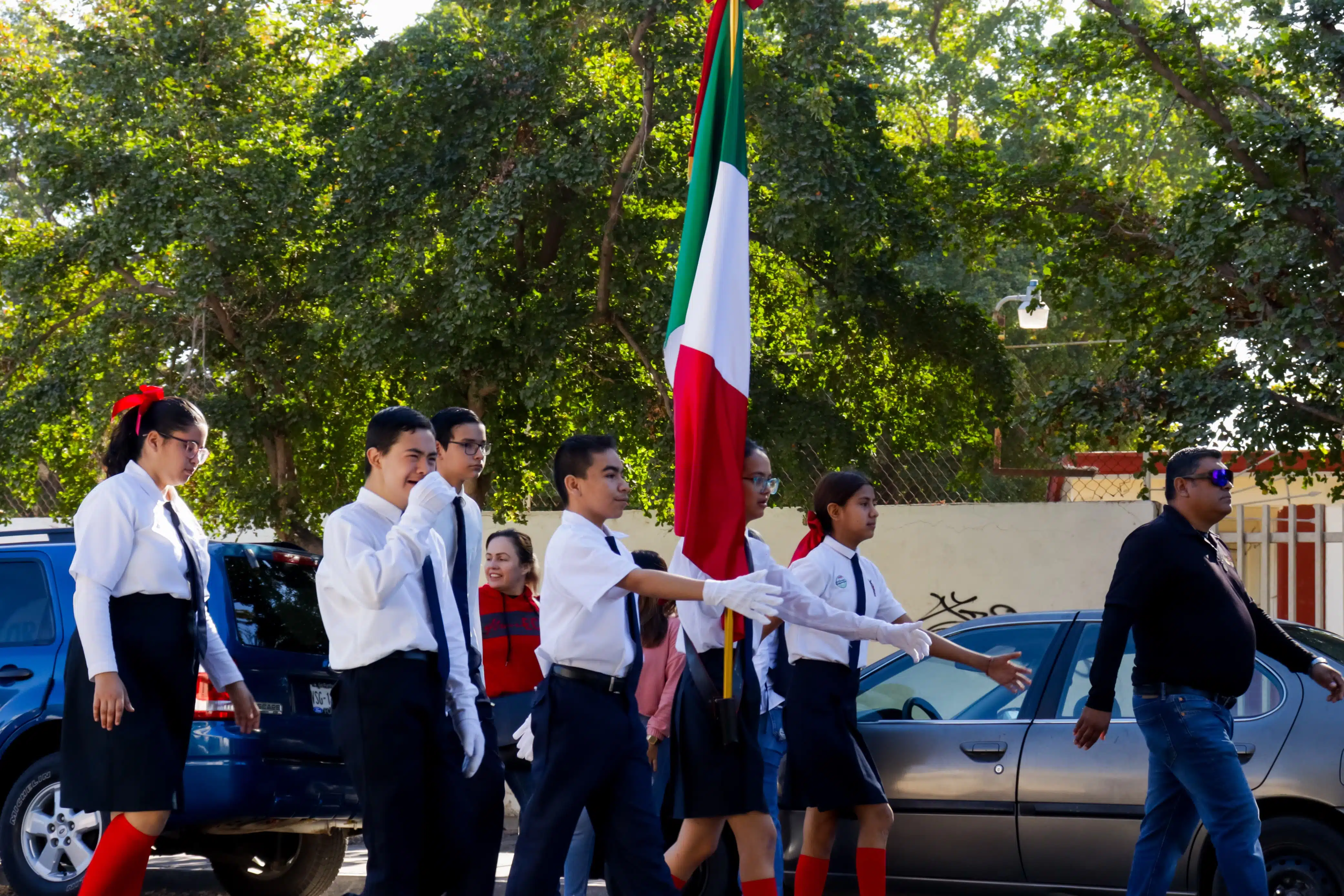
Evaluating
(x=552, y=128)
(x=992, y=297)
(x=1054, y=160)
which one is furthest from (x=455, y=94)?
(x=992, y=297)

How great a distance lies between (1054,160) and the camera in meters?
12.0

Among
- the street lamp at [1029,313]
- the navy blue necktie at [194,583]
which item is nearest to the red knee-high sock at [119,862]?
the navy blue necktie at [194,583]

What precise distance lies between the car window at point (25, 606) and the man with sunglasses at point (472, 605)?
2855mm

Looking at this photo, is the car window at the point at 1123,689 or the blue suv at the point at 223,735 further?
the blue suv at the point at 223,735

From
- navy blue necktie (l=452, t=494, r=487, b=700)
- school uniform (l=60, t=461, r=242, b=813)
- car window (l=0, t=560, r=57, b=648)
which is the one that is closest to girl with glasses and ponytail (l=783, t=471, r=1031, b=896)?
navy blue necktie (l=452, t=494, r=487, b=700)

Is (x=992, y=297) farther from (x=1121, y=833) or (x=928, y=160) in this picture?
(x=1121, y=833)

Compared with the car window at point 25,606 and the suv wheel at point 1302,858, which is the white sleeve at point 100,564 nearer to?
the car window at point 25,606

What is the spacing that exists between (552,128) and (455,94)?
0.74 meters

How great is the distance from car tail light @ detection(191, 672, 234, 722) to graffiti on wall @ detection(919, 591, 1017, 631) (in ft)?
24.4

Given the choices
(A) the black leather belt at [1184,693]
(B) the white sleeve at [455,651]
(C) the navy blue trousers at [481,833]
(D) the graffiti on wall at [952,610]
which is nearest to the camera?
(C) the navy blue trousers at [481,833]

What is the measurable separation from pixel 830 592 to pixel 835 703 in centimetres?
45

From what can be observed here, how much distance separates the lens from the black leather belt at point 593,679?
4762mm

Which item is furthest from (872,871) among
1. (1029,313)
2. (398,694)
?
(1029,313)

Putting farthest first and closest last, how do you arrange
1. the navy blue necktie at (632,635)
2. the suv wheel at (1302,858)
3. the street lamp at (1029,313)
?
the street lamp at (1029,313), the suv wheel at (1302,858), the navy blue necktie at (632,635)
